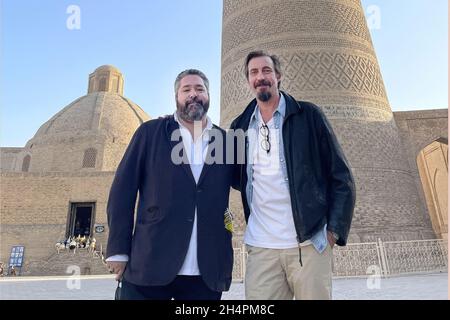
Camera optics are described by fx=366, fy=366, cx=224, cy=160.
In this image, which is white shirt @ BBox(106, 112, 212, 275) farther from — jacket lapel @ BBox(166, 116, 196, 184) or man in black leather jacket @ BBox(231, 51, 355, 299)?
man in black leather jacket @ BBox(231, 51, 355, 299)

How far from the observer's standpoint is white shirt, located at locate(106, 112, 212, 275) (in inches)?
Answer: 49.3

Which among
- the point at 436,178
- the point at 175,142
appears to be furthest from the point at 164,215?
the point at 436,178

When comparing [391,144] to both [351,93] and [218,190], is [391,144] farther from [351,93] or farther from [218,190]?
[218,190]

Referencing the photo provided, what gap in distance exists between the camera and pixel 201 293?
125 centimetres

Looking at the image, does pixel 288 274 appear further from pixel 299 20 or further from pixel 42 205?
pixel 42 205

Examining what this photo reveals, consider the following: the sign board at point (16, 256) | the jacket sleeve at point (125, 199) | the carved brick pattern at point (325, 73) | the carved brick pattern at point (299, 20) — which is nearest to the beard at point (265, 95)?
the jacket sleeve at point (125, 199)

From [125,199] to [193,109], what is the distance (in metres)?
0.43

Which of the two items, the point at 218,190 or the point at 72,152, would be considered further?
the point at 72,152

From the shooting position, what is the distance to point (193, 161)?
1.40 metres

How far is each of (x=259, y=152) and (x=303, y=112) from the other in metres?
0.24

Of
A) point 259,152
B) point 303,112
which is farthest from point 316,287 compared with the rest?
point 303,112

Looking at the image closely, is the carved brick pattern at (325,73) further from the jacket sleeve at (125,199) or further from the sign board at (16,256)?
the sign board at (16,256)
